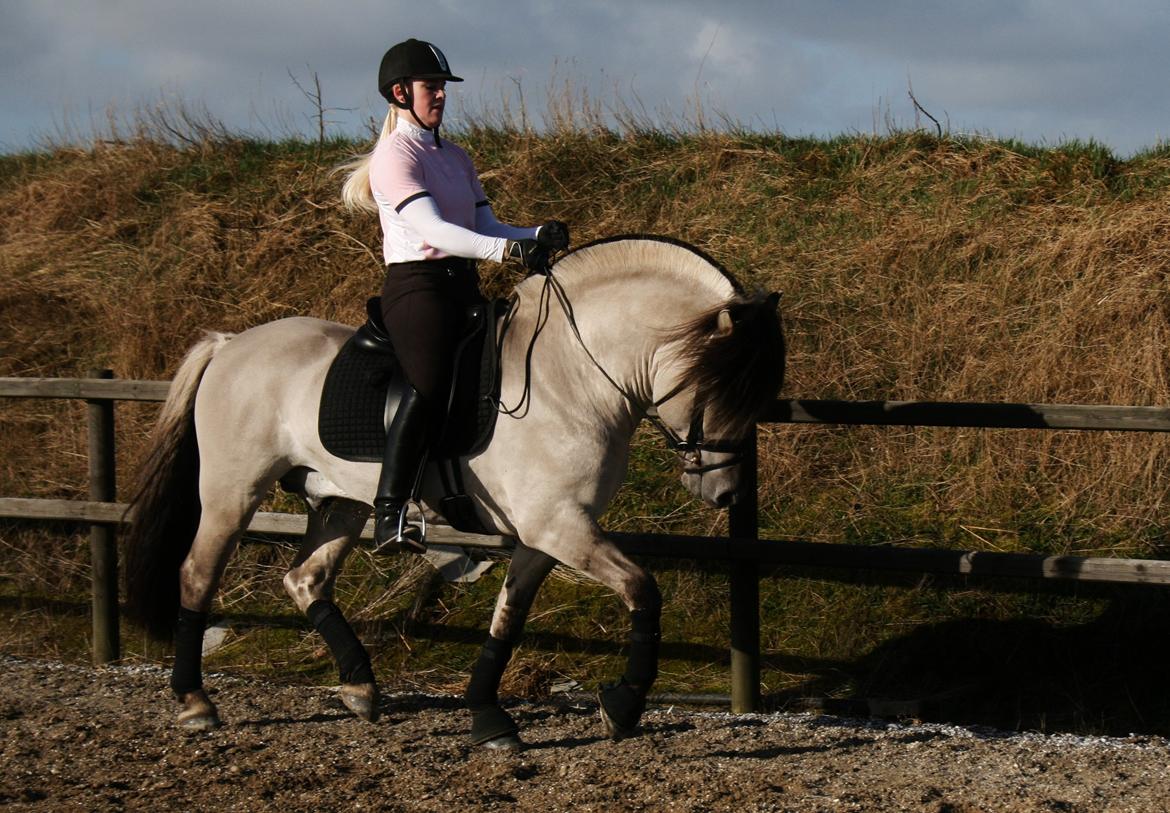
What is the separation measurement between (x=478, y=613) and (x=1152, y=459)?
13.5 ft

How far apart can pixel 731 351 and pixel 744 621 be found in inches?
72.3

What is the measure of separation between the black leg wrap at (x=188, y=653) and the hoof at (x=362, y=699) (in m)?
0.69

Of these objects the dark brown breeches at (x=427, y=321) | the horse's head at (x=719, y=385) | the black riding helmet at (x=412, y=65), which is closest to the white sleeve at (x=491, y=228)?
the dark brown breeches at (x=427, y=321)

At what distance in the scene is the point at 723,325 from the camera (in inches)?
171

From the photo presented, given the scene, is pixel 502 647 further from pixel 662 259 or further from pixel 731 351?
pixel 662 259

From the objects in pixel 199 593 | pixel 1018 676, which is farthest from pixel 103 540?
pixel 1018 676

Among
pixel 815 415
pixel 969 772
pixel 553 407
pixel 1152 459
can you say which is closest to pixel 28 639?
pixel 553 407

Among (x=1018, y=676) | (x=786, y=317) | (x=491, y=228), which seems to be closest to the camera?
(x=491, y=228)

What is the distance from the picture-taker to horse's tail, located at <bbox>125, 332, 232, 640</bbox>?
562 centimetres

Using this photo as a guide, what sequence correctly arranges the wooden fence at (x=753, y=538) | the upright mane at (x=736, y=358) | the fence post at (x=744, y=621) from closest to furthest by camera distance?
the upright mane at (x=736, y=358) → the wooden fence at (x=753, y=538) → the fence post at (x=744, y=621)

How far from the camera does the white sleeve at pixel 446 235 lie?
4.48 m

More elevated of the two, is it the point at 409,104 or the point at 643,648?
the point at 409,104

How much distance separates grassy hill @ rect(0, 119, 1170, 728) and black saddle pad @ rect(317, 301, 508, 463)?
2.01 m

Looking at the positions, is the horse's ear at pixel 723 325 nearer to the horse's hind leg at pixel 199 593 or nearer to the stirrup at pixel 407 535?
the stirrup at pixel 407 535
